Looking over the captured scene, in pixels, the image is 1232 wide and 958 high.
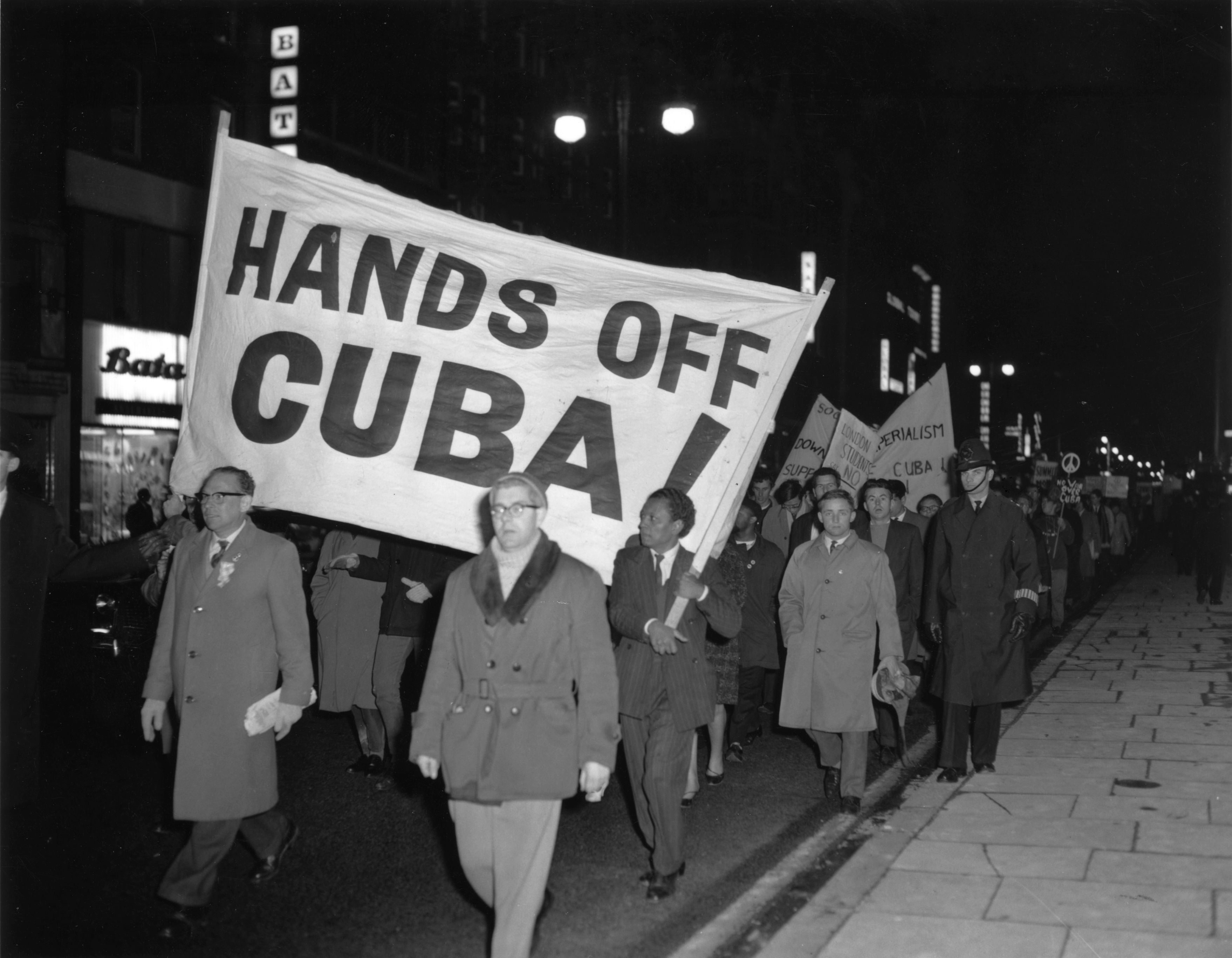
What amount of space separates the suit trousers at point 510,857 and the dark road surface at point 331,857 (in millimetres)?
806

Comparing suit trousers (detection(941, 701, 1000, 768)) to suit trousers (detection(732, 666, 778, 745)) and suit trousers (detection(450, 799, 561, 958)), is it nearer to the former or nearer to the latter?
suit trousers (detection(732, 666, 778, 745))

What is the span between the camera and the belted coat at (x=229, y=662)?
506cm

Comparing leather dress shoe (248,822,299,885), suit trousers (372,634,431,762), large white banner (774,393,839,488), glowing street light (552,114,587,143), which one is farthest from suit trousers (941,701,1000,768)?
glowing street light (552,114,587,143)

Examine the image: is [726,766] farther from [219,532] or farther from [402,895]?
[219,532]

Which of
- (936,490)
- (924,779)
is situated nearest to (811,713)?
(924,779)

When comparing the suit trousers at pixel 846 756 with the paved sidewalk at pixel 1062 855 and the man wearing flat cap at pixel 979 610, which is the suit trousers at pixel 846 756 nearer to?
the paved sidewalk at pixel 1062 855

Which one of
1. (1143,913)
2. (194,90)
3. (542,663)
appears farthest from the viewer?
(194,90)

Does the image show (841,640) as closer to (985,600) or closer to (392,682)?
(985,600)

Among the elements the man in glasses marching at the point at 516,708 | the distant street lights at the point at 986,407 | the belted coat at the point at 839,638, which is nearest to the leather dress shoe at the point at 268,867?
the man in glasses marching at the point at 516,708

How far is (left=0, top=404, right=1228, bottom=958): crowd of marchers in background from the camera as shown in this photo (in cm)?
433

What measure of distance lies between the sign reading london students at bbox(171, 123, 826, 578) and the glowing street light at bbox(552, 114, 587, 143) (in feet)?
28.9

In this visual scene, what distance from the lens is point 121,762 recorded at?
332 inches

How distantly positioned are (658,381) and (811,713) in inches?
93.3

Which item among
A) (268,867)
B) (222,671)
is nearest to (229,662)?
(222,671)
